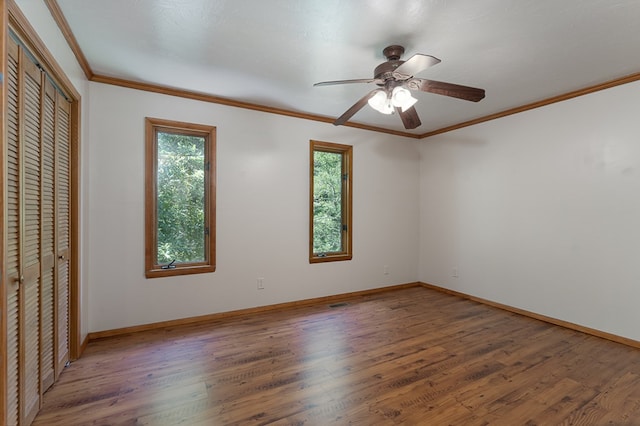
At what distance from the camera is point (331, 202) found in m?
4.31

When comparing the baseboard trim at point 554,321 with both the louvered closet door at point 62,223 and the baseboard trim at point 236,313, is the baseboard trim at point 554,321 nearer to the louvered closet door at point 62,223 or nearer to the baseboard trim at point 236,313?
the baseboard trim at point 236,313

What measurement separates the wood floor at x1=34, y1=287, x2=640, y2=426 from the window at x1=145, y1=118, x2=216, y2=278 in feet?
2.52

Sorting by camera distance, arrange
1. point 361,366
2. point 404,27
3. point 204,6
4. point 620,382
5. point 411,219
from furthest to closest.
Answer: point 411,219, point 361,366, point 620,382, point 404,27, point 204,6

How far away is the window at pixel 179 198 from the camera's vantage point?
3.10m

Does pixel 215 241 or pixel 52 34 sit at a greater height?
pixel 52 34

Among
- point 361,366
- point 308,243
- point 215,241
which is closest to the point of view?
point 361,366

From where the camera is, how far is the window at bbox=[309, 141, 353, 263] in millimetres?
4141

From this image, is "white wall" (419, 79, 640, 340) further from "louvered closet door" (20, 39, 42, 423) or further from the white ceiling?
"louvered closet door" (20, 39, 42, 423)

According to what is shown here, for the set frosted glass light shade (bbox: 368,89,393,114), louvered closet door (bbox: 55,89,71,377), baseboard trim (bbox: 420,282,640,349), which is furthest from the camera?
baseboard trim (bbox: 420,282,640,349)

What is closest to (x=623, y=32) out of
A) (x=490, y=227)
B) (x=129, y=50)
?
(x=490, y=227)

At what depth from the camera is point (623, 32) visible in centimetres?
212

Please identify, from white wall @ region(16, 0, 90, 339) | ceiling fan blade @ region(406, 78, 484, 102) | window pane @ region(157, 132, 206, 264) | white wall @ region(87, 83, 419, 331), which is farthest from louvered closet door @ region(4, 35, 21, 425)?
ceiling fan blade @ region(406, 78, 484, 102)

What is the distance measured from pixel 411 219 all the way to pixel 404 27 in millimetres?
3332

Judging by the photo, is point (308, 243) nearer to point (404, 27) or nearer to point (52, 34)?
point (404, 27)
